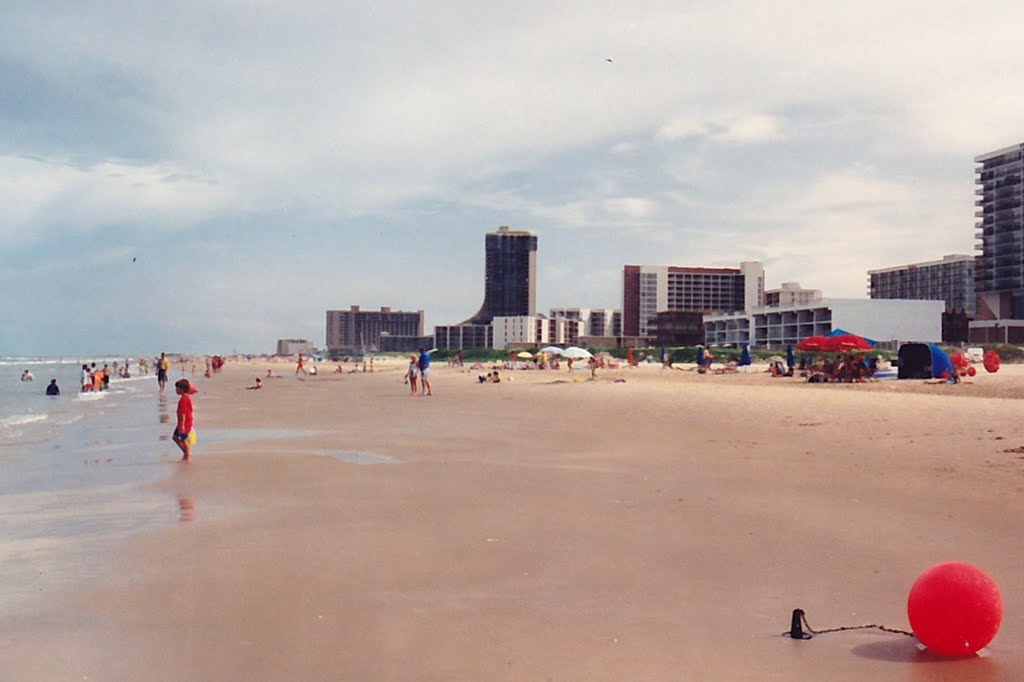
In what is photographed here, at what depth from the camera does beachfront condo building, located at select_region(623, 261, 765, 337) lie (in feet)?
559

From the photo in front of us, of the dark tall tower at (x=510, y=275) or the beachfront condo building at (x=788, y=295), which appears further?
the dark tall tower at (x=510, y=275)

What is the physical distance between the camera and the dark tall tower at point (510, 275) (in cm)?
19788

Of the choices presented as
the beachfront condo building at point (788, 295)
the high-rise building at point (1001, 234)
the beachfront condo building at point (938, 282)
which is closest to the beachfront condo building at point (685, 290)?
the beachfront condo building at point (788, 295)

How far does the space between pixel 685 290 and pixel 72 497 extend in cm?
16918

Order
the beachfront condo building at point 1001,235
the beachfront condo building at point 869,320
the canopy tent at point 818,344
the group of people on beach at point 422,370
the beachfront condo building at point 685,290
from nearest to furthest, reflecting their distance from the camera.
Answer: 1. the canopy tent at point 818,344
2. the group of people on beach at point 422,370
3. the beachfront condo building at point 869,320
4. the beachfront condo building at point 1001,235
5. the beachfront condo building at point 685,290

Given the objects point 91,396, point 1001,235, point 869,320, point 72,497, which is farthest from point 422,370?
point 1001,235

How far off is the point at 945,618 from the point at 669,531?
2.93 metres

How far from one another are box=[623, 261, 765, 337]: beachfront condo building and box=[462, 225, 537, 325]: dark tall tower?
29.4 m

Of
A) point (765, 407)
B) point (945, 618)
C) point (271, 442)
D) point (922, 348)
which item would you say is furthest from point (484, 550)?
point (922, 348)

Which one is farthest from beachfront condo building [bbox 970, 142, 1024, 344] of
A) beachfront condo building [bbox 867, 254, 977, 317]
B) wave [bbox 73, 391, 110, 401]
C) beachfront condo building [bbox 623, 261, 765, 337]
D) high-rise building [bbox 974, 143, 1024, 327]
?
wave [bbox 73, 391, 110, 401]

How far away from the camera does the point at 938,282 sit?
15525 cm

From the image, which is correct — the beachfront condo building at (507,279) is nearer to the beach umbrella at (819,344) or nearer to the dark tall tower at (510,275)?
the dark tall tower at (510,275)

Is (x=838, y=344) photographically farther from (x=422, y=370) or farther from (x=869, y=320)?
(x=869, y=320)

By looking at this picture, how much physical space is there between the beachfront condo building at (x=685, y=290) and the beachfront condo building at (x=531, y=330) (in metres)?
15.3
